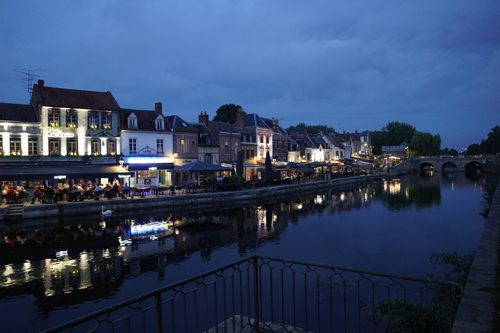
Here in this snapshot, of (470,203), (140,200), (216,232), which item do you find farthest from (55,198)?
(470,203)

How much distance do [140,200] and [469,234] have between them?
69.7 feet

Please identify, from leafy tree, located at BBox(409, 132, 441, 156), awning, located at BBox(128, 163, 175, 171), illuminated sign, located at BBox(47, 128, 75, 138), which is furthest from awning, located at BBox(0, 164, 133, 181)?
leafy tree, located at BBox(409, 132, 441, 156)

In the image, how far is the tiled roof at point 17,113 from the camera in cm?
2972

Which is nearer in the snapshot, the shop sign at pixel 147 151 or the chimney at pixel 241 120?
the shop sign at pixel 147 151

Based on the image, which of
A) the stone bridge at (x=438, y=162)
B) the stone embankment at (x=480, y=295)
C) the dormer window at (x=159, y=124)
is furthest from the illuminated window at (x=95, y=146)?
the stone bridge at (x=438, y=162)

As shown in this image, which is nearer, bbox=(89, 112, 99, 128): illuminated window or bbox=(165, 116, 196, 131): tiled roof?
bbox=(89, 112, 99, 128): illuminated window

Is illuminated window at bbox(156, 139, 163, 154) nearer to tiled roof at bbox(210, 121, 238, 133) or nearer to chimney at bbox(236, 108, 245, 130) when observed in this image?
tiled roof at bbox(210, 121, 238, 133)

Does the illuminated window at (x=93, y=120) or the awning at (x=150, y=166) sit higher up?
the illuminated window at (x=93, y=120)

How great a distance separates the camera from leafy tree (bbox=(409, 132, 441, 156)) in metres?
92.1

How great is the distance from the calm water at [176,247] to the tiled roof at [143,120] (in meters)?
15.5

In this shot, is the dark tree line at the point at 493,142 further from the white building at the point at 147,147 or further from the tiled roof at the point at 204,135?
the white building at the point at 147,147

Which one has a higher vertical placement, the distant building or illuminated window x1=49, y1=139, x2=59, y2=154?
the distant building

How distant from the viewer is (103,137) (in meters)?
34.3

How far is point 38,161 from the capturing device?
30.0 meters
